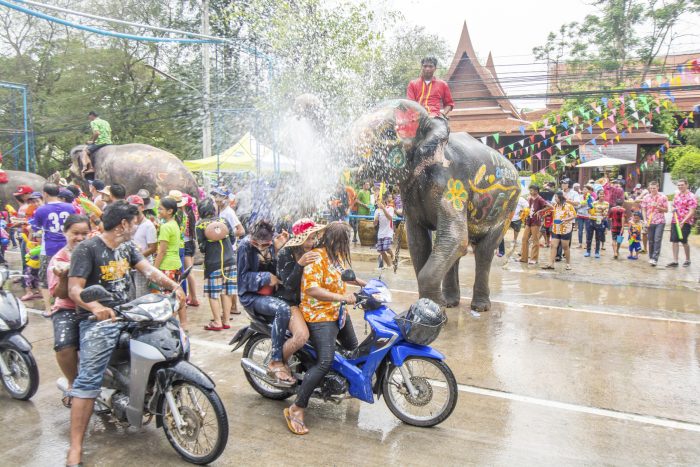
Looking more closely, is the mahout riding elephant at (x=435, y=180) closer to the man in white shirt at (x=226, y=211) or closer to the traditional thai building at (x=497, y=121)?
the man in white shirt at (x=226, y=211)

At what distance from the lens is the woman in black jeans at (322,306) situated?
11.9 feet

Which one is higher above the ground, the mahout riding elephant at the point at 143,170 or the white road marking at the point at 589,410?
the mahout riding elephant at the point at 143,170

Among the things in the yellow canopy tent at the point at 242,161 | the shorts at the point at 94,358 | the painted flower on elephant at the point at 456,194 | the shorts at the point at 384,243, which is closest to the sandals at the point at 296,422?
the shorts at the point at 94,358

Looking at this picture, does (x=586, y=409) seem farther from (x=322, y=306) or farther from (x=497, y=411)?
(x=322, y=306)

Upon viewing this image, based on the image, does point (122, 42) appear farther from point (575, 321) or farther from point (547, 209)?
point (575, 321)

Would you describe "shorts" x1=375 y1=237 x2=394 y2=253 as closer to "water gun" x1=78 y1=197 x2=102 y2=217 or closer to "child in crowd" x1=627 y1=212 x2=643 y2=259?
"water gun" x1=78 y1=197 x2=102 y2=217

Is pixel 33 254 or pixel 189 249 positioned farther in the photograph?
Result: pixel 33 254

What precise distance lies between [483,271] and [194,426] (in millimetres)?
4516

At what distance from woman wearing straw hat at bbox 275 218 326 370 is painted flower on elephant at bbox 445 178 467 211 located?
259cm

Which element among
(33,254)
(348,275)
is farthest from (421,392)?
(33,254)

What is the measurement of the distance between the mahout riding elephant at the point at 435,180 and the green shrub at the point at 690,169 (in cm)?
1389

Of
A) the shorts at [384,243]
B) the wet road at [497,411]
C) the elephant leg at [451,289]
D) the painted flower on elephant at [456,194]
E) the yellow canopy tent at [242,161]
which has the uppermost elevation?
the yellow canopy tent at [242,161]

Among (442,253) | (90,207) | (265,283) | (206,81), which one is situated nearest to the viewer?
(265,283)

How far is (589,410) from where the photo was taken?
160 inches
